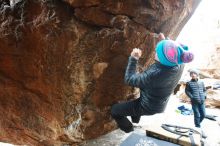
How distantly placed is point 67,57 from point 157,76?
1.33 metres

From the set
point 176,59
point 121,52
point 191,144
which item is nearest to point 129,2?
point 121,52

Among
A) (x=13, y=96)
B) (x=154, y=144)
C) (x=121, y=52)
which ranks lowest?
(x=154, y=144)

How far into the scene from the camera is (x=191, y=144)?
3.40 metres

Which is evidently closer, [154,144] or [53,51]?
[154,144]

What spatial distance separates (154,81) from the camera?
350 cm

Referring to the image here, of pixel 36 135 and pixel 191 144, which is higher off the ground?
pixel 191 144

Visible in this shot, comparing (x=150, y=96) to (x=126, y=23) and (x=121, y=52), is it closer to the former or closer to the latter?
(x=121, y=52)

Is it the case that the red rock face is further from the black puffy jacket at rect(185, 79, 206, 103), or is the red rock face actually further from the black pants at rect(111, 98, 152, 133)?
the black puffy jacket at rect(185, 79, 206, 103)

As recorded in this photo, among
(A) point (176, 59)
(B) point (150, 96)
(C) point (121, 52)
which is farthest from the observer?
(C) point (121, 52)

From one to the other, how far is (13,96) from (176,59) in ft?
8.52

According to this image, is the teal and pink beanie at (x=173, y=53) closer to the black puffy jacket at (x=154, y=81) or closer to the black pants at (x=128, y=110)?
the black puffy jacket at (x=154, y=81)

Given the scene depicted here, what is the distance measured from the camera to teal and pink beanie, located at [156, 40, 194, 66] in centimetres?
324

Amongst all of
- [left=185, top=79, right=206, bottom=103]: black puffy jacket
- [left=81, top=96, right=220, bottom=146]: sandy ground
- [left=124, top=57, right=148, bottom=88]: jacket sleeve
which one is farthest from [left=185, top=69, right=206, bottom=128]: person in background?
[left=124, top=57, right=148, bottom=88]: jacket sleeve

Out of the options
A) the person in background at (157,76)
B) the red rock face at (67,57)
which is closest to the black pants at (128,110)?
the person in background at (157,76)
